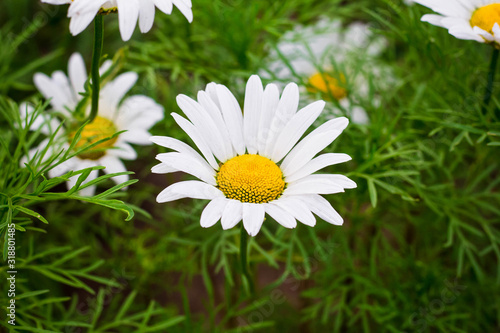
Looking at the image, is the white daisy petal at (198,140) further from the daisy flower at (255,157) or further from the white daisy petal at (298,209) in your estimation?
the white daisy petal at (298,209)

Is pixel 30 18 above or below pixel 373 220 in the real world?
above

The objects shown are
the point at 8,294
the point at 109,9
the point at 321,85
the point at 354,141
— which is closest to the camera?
the point at 109,9

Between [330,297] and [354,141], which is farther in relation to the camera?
[330,297]

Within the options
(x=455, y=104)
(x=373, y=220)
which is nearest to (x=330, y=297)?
(x=373, y=220)

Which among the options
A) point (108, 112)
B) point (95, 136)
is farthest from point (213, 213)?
point (108, 112)

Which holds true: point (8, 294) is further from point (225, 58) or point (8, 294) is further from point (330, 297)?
point (225, 58)

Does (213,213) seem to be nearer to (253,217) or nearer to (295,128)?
(253,217)
